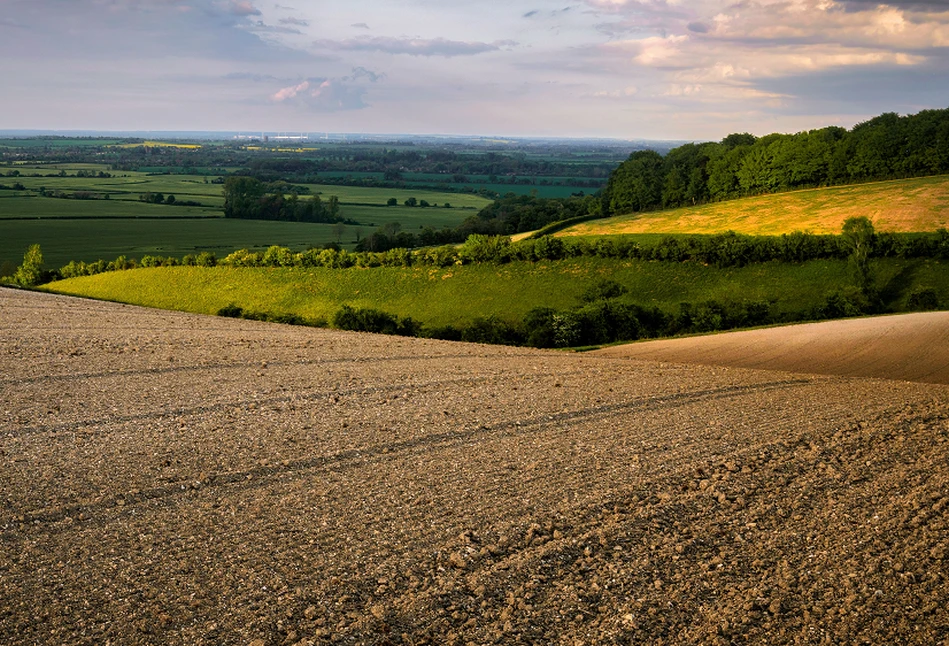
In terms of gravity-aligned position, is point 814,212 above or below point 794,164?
below

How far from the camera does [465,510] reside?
15672 millimetres

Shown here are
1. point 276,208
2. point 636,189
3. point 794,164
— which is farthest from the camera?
point 276,208

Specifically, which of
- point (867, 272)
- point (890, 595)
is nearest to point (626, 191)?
point (867, 272)

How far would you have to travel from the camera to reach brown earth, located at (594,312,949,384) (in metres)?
34.5

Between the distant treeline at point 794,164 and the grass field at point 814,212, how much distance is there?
4524 millimetres

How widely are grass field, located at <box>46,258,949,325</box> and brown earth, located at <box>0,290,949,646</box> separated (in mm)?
31123

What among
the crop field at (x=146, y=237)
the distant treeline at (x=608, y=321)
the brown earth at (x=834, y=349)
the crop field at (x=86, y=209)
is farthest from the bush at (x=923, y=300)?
the crop field at (x=86, y=209)

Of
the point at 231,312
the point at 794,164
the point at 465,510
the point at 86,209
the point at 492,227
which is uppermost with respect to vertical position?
the point at 794,164

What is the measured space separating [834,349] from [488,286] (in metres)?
31.3

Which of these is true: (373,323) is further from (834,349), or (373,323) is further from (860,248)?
(860,248)

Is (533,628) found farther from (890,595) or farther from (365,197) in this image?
(365,197)

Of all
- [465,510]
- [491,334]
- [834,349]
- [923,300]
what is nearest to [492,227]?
[491,334]

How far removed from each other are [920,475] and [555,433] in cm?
895

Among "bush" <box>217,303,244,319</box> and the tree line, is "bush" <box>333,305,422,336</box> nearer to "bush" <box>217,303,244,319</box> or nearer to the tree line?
"bush" <box>217,303,244,319</box>
